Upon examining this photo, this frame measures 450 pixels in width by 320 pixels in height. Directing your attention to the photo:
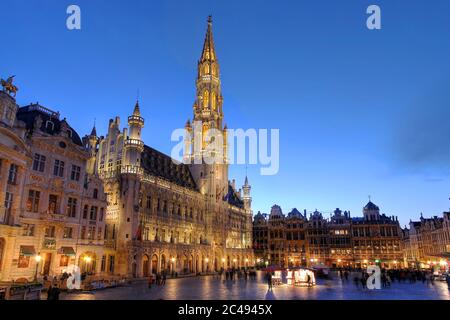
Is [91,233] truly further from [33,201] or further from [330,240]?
[330,240]

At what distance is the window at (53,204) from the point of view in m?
36.9

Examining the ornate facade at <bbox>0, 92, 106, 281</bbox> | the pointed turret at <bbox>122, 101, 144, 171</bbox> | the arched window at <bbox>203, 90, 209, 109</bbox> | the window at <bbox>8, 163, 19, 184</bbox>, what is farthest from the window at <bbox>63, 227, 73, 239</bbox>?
the arched window at <bbox>203, 90, 209, 109</bbox>

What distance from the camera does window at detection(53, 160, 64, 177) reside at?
37.9 meters

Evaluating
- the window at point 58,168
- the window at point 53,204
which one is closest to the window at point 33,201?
the window at point 53,204

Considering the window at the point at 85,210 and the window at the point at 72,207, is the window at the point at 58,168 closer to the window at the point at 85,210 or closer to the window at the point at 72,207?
the window at the point at 72,207

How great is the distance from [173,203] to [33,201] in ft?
108

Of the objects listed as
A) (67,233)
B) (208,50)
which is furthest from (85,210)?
(208,50)

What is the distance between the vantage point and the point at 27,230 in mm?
33875

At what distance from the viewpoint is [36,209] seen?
1388 inches

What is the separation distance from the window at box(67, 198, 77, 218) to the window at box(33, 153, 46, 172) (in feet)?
17.1
